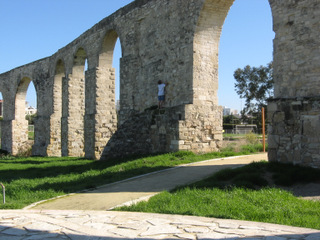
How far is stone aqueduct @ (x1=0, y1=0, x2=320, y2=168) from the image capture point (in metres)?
6.80

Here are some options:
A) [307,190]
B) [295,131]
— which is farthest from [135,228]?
[295,131]

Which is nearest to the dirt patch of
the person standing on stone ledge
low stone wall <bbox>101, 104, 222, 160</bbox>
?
low stone wall <bbox>101, 104, 222, 160</bbox>

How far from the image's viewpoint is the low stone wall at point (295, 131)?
250 inches

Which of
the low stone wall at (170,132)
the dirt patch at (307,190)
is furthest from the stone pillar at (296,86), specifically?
the low stone wall at (170,132)

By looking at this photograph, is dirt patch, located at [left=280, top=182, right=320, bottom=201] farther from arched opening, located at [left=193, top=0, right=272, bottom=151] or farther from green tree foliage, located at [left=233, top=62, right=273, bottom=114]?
green tree foliage, located at [left=233, top=62, right=273, bottom=114]

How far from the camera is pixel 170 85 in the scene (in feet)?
37.3

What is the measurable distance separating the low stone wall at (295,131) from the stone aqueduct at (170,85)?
2 centimetres

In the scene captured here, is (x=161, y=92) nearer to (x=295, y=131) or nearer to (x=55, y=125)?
(x=295, y=131)

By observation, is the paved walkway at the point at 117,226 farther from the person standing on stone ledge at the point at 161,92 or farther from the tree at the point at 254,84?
the tree at the point at 254,84

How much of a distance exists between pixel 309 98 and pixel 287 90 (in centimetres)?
64

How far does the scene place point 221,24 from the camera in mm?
10320

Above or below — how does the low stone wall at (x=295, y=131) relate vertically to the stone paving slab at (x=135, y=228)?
above

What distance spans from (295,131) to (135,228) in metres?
4.19

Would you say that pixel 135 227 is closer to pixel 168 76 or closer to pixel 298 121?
pixel 298 121
